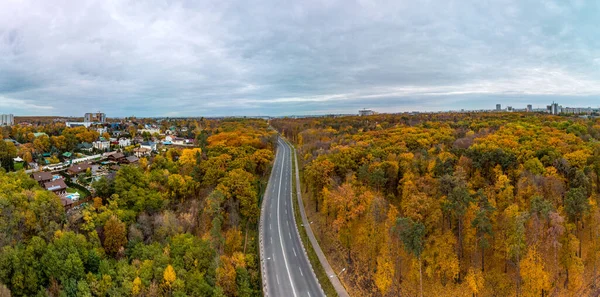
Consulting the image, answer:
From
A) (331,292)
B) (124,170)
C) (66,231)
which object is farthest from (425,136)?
(66,231)

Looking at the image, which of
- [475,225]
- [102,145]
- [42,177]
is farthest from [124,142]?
[475,225]

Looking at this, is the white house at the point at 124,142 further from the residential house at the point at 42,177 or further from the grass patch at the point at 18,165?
the residential house at the point at 42,177

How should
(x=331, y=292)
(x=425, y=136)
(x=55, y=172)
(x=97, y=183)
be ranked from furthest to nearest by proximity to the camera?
(x=55, y=172), (x=425, y=136), (x=97, y=183), (x=331, y=292)

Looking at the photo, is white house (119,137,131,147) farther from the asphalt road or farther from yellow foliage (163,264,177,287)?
yellow foliage (163,264,177,287)

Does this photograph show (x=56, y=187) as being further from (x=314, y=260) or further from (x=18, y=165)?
(x=314, y=260)

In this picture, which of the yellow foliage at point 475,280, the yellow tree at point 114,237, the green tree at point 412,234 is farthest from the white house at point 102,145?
the yellow foliage at point 475,280

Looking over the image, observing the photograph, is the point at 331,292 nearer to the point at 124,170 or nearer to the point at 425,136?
the point at 124,170
